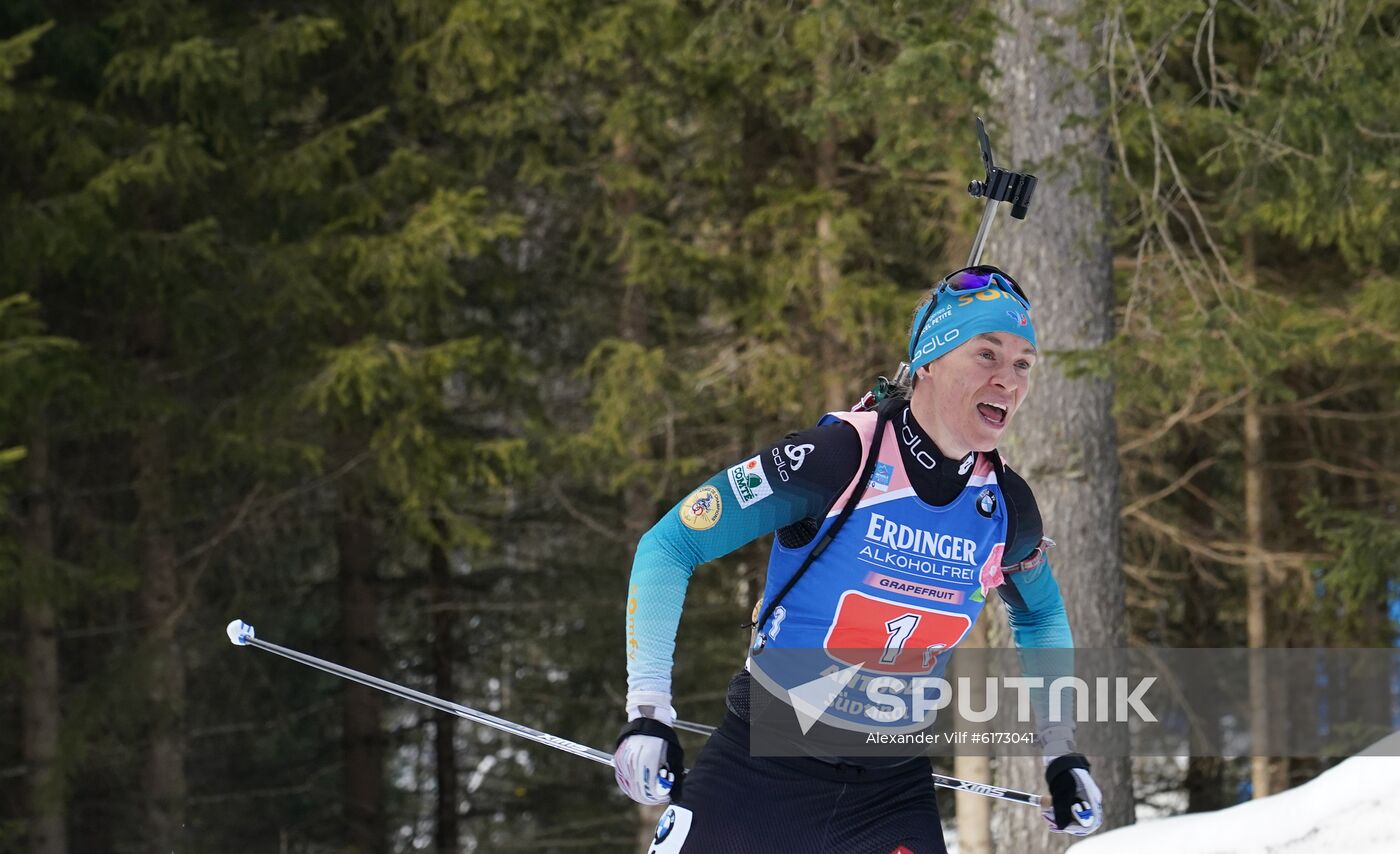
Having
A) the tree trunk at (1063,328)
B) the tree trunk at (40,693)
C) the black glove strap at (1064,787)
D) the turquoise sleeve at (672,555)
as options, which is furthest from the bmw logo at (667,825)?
the tree trunk at (40,693)

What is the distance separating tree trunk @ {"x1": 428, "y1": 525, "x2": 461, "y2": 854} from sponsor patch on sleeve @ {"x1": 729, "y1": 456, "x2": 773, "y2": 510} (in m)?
12.1

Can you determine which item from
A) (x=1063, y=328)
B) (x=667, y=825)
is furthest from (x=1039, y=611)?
(x=1063, y=328)

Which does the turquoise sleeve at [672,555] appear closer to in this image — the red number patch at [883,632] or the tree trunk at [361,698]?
the red number patch at [883,632]

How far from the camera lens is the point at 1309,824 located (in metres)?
5.52

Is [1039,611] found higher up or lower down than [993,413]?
lower down

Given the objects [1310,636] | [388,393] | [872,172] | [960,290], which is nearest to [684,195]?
[872,172]

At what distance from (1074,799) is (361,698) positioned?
39.0 ft

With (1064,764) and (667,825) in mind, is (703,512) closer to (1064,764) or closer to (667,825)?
(667,825)

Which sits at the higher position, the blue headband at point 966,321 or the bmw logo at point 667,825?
the blue headband at point 966,321

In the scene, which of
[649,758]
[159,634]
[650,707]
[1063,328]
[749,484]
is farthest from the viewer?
[159,634]

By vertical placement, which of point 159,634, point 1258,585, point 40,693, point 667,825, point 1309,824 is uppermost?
point 1258,585

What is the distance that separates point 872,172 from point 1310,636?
24.4ft

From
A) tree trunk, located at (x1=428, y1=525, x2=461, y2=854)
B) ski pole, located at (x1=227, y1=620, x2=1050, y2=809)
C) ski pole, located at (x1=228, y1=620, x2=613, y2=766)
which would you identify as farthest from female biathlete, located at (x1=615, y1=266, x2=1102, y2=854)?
tree trunk, located at (x1=428, y1=525, x2=461, y2=854)

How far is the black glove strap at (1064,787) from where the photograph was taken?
137 inches
